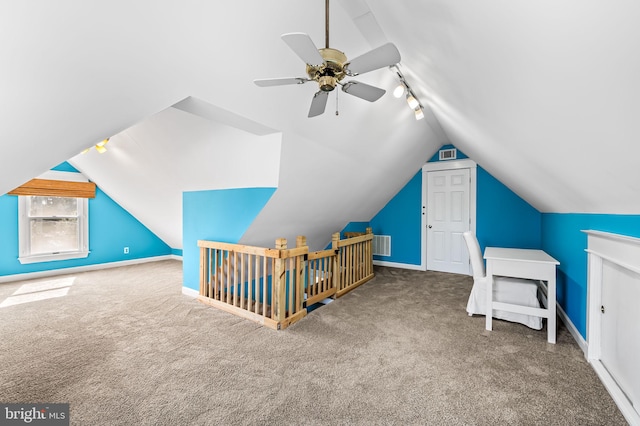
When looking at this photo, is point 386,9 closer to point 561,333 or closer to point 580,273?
point 580,273

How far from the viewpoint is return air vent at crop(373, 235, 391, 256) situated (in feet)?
18.6

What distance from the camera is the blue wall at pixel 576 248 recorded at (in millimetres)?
1792

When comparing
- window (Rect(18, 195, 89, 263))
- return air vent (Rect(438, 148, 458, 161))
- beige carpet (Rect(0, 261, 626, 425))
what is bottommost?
beige carpet (Rect(0, 261, 626, 425))

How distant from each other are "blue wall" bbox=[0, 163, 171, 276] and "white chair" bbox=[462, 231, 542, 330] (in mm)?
6336

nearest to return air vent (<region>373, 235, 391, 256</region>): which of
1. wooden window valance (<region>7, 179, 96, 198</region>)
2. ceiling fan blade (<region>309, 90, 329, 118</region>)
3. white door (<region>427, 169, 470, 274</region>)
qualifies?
white door (<region>427, 169, 470, 274</region>)

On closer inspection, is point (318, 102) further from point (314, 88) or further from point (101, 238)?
point (101, 238)

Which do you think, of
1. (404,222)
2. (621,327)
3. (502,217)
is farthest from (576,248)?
(404,222)

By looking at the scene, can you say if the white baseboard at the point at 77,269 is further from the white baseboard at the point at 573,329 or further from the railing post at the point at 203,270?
the white baseboard at the point at 573,329

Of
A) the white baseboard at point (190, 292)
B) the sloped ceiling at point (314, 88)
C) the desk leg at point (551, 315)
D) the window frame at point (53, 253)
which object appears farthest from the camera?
the window frame at point (53, 253)

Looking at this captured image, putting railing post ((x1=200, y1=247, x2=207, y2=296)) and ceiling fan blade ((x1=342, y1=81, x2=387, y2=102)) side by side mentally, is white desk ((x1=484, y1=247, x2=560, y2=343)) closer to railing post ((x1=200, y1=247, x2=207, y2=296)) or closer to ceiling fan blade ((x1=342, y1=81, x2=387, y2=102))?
ceiling fan blade ((x1=342, y1=81, x2=387, y2=102))

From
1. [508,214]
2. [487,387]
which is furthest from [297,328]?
[508,214]

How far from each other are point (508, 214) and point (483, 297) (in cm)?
239

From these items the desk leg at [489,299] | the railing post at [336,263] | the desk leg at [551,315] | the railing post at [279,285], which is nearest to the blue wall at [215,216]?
the railing post at [279,285]

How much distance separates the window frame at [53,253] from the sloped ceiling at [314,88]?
144 inches
